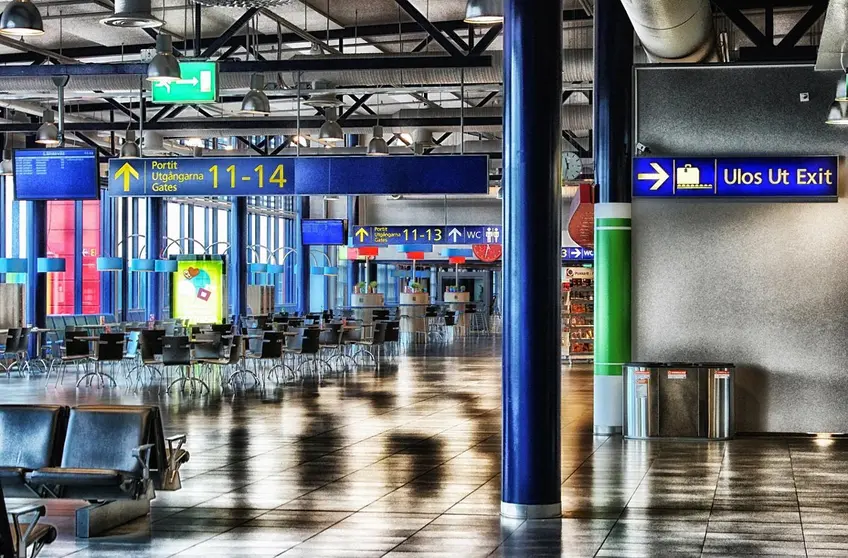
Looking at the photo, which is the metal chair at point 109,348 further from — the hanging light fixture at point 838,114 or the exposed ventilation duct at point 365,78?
the hanging light fixture at point 838,114

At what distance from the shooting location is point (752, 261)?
11680 millimetres

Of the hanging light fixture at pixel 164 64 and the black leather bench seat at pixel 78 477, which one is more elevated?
the hanging light fixture at pixel 164 64

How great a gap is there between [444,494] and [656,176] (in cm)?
435

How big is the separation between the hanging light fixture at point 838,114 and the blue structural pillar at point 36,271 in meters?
16.4

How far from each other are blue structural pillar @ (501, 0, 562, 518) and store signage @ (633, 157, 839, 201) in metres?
3.93

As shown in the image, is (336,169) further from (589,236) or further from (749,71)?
(749,71)

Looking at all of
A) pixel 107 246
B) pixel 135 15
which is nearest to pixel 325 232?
pixel 107 246

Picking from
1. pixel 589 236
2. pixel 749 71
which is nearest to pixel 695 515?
pixel 749 71

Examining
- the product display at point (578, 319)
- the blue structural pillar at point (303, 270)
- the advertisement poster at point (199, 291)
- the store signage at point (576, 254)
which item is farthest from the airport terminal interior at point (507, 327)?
the blue structural pillar at point (303, 270)

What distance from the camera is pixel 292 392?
16578mm

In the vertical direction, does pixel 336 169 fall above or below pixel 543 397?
above

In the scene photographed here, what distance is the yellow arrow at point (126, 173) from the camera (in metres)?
15.0


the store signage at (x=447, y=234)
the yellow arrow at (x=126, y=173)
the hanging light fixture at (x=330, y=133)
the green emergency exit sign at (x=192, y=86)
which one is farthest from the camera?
the store signage at (x=447, y=234)

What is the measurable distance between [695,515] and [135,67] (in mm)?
8854
